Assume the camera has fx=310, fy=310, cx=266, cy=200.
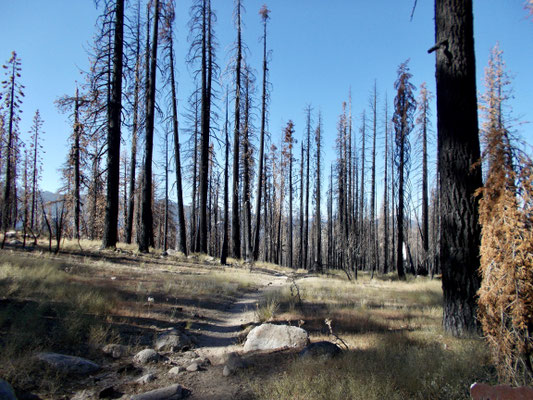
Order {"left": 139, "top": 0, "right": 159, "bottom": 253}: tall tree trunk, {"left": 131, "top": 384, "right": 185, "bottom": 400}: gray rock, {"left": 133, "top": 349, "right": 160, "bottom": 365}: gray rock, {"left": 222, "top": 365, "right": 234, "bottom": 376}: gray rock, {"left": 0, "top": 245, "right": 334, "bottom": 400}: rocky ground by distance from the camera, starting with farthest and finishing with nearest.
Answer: {"left": 139, "top": 0, "right": 159, "bottom": 253}: tall tree trunk, {"left": 133, "top": 349, "right": 160, "bottom": 365}: gray rock, {"left": 222, "top": 365, "right": 234, "bottom": 376}: gray rock, {"left": 0, "top": 245, "right": 334, "bottom": 400}: rocky ground, {"left": 131, "top": 384, "right": 185, "bottom": 400}: gray rock

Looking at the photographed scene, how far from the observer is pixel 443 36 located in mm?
5090

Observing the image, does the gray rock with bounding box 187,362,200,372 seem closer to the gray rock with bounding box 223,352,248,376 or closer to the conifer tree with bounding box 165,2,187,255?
the gray rock with bounding box 223,352,248,376

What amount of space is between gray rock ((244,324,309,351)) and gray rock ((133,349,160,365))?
1.33 meters

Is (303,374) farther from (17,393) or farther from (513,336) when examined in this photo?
(17,393)

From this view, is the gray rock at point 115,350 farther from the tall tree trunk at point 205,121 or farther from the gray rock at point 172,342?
the tall tree trunk at point 205,121

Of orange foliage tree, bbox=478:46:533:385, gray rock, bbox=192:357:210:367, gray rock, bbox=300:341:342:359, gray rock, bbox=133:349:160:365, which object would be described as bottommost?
gray rock, bbox=192:357:210:367

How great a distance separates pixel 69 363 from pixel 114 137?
11.3m

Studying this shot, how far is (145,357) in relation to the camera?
13.7ft

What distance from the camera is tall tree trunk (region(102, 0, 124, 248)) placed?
41.9ft

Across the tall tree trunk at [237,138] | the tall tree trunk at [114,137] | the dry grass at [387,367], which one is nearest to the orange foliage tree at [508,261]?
the dry grass at [387,367]

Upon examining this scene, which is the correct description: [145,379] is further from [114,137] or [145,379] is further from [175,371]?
[114,137]

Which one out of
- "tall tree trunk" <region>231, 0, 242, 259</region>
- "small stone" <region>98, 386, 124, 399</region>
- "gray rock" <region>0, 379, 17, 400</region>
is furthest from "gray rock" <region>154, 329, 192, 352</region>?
"tall tree trunk" <region>231, 0, 242, 259</region>

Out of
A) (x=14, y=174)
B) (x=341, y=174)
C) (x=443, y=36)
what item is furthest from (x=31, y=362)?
(x=14, y=174)

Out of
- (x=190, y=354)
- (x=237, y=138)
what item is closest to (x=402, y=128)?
(x=237, y=138)
